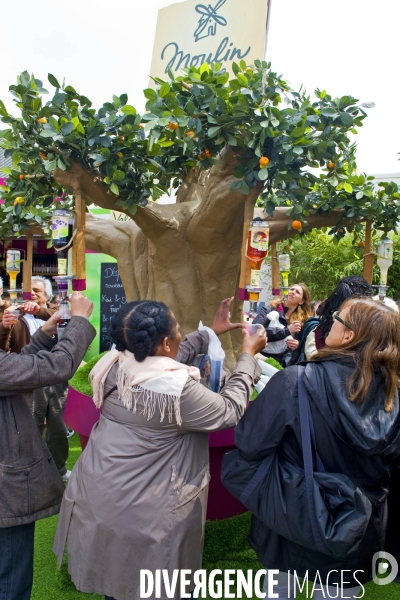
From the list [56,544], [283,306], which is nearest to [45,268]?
[283,306]

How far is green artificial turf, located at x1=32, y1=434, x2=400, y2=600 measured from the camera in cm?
230

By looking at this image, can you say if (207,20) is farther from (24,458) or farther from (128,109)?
(24,458)

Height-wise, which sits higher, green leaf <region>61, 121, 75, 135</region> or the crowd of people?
green leaf <region>61, 121, 75, 135</region>

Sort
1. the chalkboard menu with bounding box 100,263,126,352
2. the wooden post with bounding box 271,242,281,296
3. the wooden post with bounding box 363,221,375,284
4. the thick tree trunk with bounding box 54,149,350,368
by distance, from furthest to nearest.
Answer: the chalkboard menu with bounding box 100,263,126,352
the wooden post with bounding box 271,242,281,296
the wooden post with bounding box 363,221,375,284
the thick tree trunk with bounding box 54,149,350,368

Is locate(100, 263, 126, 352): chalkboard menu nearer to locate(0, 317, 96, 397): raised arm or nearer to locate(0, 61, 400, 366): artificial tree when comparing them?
locate(0, 61, 400, 366): artificial tree

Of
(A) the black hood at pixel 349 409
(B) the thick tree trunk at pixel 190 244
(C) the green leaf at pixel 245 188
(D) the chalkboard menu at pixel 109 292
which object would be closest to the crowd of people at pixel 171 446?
(A) the black hood at pixel 349 409

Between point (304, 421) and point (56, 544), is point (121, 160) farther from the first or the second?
point (56, 544)

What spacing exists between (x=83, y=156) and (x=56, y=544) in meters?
1.79

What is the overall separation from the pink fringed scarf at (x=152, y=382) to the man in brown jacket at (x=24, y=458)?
20cm

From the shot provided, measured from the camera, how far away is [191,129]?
2.20m

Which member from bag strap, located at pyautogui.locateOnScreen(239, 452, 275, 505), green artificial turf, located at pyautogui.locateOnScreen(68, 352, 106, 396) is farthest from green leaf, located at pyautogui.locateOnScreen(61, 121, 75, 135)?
bag strap, located at pyautogui.locateOnScreen(239, 452, 275, 505)

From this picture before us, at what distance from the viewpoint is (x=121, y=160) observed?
90.6 inches

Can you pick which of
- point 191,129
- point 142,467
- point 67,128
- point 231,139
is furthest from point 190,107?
point 142,467

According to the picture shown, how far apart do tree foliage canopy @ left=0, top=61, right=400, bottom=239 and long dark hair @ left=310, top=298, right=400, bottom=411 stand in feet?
3.22
